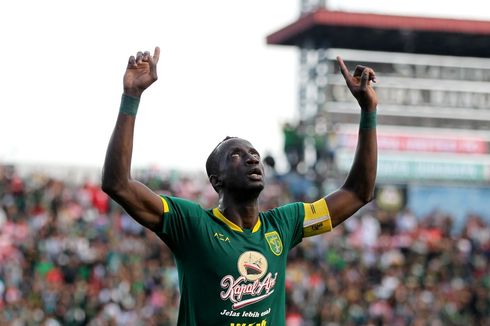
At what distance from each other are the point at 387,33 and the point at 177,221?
77.4ft

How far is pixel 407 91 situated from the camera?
27.7 m

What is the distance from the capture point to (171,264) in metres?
18.5

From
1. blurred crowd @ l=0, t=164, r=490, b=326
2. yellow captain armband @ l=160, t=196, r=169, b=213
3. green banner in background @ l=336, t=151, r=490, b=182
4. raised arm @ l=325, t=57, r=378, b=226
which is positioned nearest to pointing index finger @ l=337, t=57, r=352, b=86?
raised arm @ l=325, t=57, r=378, b=226

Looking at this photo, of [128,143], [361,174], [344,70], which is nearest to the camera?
[128,143]

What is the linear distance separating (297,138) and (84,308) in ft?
29.1

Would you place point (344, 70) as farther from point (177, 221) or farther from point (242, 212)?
point (177, 221)

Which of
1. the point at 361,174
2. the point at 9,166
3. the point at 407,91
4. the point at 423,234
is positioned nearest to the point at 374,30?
the point at 407,91

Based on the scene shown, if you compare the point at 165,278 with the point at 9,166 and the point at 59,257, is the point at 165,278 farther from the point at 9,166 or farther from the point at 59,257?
the point at 9,166

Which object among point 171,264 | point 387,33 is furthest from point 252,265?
point 387,33

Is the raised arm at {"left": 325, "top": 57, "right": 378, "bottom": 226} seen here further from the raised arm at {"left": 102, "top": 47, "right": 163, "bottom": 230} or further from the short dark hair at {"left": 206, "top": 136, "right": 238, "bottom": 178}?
the raised arm at {"left": 102, "top": 47, "right": 163, "bottom": 230}

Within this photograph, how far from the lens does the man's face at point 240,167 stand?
17.9 feet

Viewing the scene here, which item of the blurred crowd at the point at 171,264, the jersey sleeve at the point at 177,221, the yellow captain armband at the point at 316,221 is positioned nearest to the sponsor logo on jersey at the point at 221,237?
the jersey sleeve at the point at 177,221

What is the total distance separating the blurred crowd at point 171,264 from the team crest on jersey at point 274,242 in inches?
448

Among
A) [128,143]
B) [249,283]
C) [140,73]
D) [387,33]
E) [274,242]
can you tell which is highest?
[387,33]
